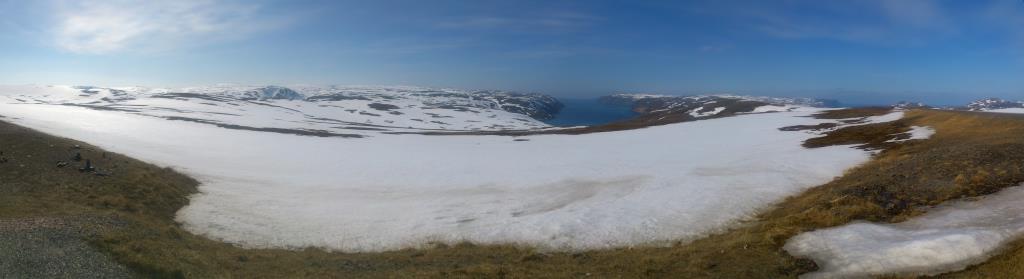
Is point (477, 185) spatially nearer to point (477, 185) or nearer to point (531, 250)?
point (477, 185)

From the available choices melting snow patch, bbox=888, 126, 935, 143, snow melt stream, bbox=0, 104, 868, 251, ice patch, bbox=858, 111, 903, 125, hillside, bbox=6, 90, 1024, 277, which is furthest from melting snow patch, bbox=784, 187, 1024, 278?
ice patch, bbox=858, 111, 903, 125

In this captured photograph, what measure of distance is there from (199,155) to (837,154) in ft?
185

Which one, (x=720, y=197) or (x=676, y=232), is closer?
(x=676, y=232)

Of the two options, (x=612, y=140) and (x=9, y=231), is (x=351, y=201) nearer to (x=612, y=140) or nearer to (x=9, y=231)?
(x=9, y=231)

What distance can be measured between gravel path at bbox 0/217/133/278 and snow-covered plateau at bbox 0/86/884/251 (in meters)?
7.88

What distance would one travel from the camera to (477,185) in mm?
38031

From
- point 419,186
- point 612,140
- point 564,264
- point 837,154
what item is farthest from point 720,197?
point 612,140

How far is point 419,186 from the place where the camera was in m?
38.8

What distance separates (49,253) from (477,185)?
26.4 m

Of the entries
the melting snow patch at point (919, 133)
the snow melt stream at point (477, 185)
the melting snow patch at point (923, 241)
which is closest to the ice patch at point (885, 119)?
the snow melt stream at point (477, 185)

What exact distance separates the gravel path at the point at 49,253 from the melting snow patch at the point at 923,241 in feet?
66.6

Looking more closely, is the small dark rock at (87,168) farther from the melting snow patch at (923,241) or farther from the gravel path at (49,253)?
the melting snow patch at (923,241)

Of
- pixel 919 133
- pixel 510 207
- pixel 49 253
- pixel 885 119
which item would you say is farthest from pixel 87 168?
pixel 885 119

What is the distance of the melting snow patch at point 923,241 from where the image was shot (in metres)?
13.3
